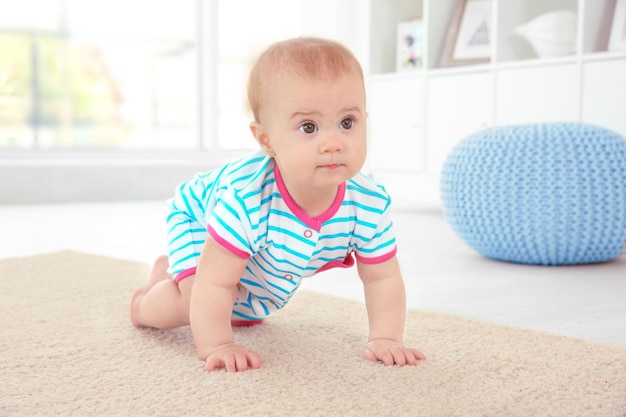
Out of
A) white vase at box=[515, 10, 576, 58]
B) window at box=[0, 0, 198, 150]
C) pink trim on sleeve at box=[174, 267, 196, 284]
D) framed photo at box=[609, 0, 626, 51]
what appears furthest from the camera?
window at box=[0, 0, 198, 150]

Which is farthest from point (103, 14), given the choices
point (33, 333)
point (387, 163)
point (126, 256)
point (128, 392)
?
point (128, 392)

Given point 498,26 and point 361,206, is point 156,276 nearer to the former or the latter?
point 361,206

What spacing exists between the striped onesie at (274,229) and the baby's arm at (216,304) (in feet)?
0.06

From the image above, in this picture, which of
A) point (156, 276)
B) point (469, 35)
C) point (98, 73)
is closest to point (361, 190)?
point (156, 276)

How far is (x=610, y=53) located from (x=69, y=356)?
165 centimetres

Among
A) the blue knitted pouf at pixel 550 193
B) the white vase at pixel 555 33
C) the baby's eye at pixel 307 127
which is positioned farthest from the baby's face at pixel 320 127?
the white vase at pixel 555 33

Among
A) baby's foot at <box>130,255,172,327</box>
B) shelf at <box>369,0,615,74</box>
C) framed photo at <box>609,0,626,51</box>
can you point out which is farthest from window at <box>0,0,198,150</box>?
baby's foot at <box>130,255,172,327</box>

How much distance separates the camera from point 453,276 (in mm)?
1604

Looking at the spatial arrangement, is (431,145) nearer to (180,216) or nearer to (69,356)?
(180,216)

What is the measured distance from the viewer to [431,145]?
108 inches

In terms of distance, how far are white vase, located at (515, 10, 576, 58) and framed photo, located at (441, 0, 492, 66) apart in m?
0.32

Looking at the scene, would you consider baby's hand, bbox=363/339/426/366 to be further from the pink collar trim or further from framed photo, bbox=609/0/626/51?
framed photo, bbox=609/0/626/51

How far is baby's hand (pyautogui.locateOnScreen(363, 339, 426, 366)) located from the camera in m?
0.94

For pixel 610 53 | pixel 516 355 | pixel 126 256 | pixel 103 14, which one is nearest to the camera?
pixel 516 355
